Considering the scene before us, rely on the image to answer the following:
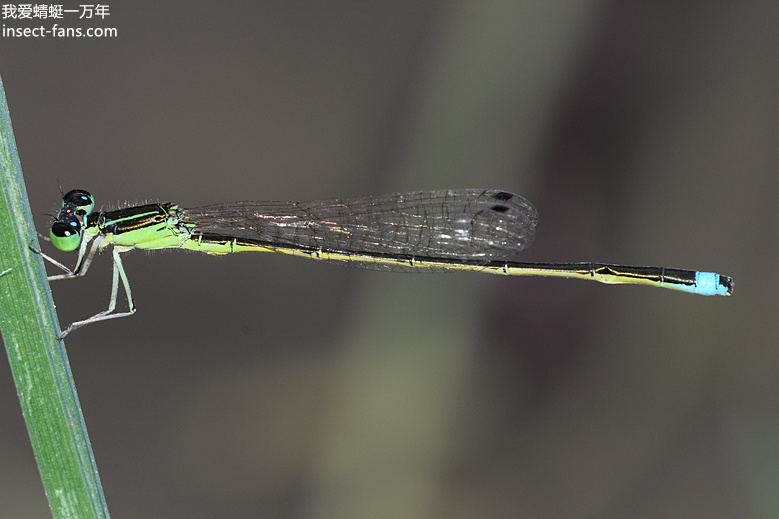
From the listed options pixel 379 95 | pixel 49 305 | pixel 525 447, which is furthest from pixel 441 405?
pixel 49 305

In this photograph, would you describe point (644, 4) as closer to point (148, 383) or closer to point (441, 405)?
point (441, 405)

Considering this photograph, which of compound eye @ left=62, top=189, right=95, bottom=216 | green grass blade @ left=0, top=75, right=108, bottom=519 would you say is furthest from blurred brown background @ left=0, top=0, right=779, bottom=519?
green grass blade @ left=0, top=75, right=108, bottom=519

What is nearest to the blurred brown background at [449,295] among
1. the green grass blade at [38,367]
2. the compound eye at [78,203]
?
the compound eye at [78,203]

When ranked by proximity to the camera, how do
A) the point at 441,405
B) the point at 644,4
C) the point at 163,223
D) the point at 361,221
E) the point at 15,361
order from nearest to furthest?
1. the point at 15,361
2. the point at 163,223
3. the point at 361,221
4. the point at 441,405
5. the point at 644,4

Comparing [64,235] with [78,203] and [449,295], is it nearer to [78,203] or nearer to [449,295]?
[78,203]

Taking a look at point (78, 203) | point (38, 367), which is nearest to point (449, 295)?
point (78, 203)

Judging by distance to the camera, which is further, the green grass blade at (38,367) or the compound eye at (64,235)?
the compound eye at (64,235)

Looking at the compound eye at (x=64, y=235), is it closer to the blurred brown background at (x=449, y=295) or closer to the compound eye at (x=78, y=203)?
the compound eye at (x=78, y=203)
